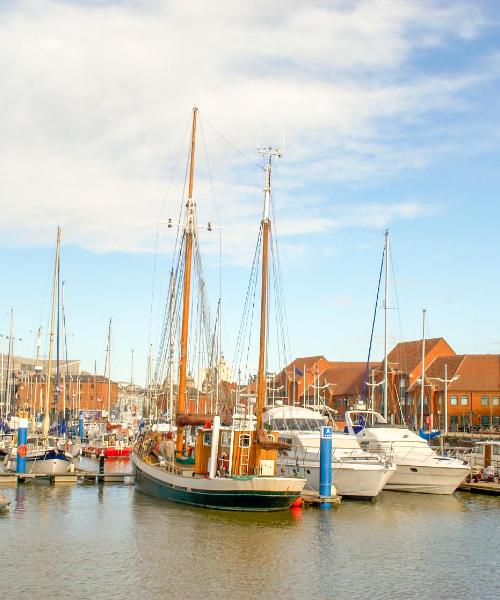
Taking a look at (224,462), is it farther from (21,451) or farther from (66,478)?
(21,451)

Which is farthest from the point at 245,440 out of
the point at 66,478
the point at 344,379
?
the point at 344,379

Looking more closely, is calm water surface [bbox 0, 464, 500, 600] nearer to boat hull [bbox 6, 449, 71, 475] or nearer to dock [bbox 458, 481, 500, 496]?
dock [bbox 458, 481, 500, 496]

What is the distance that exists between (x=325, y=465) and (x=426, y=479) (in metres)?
9.55

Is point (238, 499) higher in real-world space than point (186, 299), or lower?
lower

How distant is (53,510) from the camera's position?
123ft

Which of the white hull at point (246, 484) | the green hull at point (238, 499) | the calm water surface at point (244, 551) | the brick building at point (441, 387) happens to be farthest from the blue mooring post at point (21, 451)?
the brick building at point (441, 387)

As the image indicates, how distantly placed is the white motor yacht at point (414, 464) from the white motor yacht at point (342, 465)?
266cm

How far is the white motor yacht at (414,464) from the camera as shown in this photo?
4466 centimetres

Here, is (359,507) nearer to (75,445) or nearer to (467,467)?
(467,467)

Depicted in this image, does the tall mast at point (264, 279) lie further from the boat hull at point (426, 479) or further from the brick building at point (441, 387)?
the brick building at point (441, 387)

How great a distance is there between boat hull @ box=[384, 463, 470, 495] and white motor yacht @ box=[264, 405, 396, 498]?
148 inches

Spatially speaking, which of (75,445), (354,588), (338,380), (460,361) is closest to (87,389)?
(338,380)

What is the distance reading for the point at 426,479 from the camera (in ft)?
148

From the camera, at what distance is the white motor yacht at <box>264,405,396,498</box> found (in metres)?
41.1
